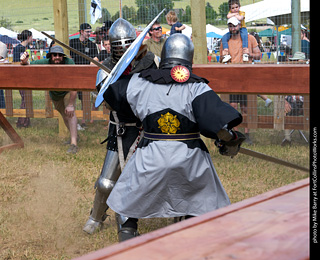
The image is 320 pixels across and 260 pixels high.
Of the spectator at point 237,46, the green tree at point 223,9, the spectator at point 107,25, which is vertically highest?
the green tree at point 223,9

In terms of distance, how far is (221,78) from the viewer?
4.61 meters

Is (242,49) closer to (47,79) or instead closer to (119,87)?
(47,79)

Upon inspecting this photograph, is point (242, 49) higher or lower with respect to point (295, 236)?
higher

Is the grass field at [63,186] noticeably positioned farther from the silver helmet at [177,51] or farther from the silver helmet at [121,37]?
the silver helmet at [177,51]

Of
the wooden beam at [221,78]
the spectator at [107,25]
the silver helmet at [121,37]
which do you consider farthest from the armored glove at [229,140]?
the spectator at [107,25]

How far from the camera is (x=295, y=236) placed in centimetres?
118

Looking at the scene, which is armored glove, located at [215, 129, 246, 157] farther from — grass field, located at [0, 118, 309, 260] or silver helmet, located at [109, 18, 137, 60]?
grass field, located at [0, 118, 309, 260]

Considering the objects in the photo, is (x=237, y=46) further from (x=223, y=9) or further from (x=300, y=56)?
(x=300, y=56)

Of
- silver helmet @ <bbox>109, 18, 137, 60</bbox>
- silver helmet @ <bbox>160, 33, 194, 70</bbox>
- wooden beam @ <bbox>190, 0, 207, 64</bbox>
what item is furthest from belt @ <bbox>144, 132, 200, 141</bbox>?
wooden beam @ <bbox>190, 0, 207, 64</bbox>

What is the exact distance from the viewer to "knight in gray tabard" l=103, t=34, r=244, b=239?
3.01 metres

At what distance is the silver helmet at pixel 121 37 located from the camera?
3758 millimetres

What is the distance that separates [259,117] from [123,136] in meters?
3.92
